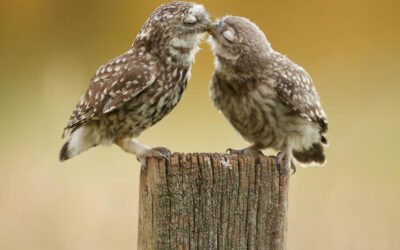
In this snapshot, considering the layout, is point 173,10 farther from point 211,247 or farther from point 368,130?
point 368,130

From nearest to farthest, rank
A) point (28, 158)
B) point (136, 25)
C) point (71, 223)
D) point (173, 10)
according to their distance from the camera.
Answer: point (173, 10), point (71, 223), point (28, 158), point (136, 25)

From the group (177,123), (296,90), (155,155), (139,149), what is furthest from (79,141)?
(177,123)

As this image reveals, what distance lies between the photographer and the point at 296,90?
4.68 meters

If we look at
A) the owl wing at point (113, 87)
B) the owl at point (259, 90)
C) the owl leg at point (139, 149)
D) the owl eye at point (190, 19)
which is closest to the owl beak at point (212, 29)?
the owl at point (259, 90)

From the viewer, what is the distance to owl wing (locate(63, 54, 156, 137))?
4352 mm

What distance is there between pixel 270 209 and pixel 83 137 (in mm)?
1661

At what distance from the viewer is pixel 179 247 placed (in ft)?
10.7

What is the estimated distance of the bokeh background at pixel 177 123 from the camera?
5805 mm

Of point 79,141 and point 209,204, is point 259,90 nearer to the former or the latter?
point 79,141

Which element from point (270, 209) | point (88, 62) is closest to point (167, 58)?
point (270, 209)

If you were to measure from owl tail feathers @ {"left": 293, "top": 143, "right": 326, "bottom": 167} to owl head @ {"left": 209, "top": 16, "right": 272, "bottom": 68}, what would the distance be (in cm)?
96

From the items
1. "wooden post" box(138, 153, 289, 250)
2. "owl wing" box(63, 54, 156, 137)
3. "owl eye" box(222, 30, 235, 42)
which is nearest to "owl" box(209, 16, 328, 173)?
"owl eye" box(222, 30, 235, 42)

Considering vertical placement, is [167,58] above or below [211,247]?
above

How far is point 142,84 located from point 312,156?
64.5 inches
